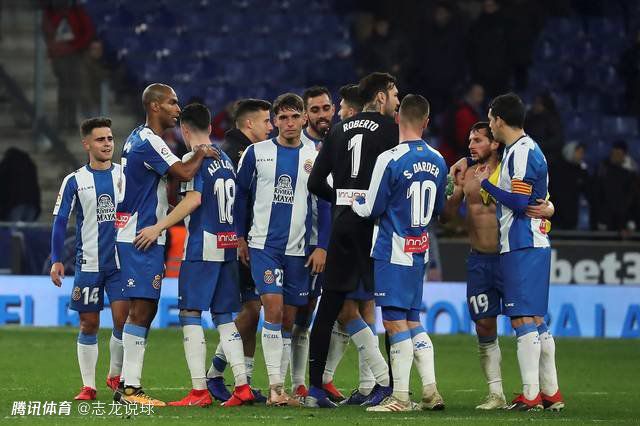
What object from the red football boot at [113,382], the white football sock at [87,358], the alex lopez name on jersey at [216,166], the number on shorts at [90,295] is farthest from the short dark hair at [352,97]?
the red football boot at [113,382]

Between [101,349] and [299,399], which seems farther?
[101,349]

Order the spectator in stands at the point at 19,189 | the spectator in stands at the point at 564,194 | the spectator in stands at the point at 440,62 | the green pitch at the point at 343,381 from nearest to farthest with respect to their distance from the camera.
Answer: the green pitch at the point at 343,381 < the spectator in stands at the point at 19,189 < the spectator in stands at the point at 564,194 < the spectator in stands at the point at 440,62

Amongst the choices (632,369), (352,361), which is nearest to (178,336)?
(352,361)

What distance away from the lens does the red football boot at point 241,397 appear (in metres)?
9.49

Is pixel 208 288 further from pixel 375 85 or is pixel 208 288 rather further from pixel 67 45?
pixel 67 45

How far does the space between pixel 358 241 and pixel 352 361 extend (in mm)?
4429

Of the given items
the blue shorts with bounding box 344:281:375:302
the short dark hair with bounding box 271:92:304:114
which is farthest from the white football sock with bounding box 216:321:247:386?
the short dark hair with bounding box 271:92:304:114

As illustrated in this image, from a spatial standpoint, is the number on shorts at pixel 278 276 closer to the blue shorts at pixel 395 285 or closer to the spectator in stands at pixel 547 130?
the blue shorts at pixel 395 285

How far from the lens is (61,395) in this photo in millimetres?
10242

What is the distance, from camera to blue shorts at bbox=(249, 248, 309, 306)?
957cm

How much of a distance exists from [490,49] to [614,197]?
133 inches

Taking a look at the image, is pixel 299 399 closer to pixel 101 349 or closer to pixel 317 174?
pixel 317 174

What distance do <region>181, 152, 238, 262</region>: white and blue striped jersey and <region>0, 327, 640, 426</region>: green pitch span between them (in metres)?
1.09

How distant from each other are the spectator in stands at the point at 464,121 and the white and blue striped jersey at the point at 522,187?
10.5 m
